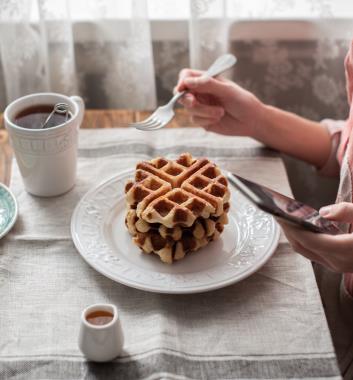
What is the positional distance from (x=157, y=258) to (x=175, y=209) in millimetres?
110

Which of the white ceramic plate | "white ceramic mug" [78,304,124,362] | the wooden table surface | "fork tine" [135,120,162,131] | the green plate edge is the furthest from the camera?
the wooden table surface

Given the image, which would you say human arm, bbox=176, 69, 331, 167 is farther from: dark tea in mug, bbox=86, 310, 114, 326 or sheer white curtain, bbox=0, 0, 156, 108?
dark tea in mug, bbox=86, 310, 114, 326

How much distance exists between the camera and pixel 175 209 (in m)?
1.04

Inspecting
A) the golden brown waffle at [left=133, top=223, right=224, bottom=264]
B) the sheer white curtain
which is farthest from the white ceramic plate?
the sheer white curtain

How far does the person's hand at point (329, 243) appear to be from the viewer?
96cm

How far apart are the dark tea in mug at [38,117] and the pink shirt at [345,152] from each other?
55 cm

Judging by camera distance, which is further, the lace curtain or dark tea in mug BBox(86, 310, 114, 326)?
the lace curtain

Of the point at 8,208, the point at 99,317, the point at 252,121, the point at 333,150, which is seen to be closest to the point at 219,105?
the point at 252,121

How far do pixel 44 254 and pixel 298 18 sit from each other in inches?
37.8

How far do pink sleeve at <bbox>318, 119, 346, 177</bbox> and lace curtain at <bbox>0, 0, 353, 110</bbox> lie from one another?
1.18 feet

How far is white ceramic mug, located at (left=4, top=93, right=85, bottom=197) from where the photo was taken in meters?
1.19

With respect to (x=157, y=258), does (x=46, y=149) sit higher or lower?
higher

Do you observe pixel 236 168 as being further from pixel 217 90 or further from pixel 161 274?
pixel 161 274

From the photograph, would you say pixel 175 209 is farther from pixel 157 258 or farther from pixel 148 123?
A: pixel 148 123
